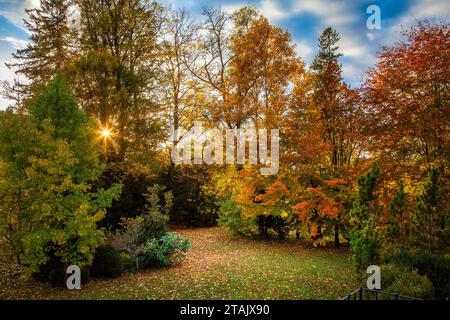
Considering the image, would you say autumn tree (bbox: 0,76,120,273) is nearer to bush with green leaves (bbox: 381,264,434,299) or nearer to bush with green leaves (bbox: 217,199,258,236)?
bush with green leaves (bbox: 381,264,434,299)

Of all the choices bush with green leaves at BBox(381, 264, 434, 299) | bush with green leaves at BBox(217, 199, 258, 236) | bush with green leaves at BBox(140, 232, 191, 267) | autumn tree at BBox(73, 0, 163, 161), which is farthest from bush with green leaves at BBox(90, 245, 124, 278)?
autumn tree at BBox(73, 0, 163, 161)

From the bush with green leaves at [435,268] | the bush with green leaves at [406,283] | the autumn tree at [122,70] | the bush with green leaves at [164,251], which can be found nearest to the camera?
the bush with green leaves at [406,283]

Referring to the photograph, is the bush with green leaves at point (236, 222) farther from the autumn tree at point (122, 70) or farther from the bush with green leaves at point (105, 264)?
the bush with green leaves at point (105, 264)

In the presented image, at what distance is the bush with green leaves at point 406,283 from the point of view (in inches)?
281

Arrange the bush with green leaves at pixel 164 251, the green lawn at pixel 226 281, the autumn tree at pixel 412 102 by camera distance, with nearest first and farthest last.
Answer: the green lawn at pixel 226 281 < the autumn tree at pixel 412 102 < the bush with green leaves at pixel 164 251

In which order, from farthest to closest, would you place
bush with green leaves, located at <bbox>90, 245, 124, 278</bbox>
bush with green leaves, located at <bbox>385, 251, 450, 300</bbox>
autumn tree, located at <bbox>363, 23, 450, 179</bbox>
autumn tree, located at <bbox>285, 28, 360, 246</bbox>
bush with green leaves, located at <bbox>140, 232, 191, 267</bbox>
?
autumn tree, located at <bbox>285, 28, 360, 246</bbox> → bush with green leaves, located at <bbox>140, 232, 191, 267</bbox> → autumn tree, located at <bbox>363, 23, 450, 179</bbox> → bush with green leaves, located at <bbox>90, 245, 124, 278</bbox> → bush with green leaves, located at <bbox>385, 251, 450, 300</bbox>

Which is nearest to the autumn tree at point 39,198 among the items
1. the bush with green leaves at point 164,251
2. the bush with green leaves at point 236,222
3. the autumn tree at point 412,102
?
the bush with green leaves at point 164,251

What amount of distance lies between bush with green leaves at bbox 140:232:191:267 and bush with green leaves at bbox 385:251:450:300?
7647mm

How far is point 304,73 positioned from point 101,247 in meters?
13.1

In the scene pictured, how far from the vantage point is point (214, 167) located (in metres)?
23.8

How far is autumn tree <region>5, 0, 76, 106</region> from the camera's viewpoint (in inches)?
889

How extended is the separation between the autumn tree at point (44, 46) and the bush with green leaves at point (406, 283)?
2193 centimetres
